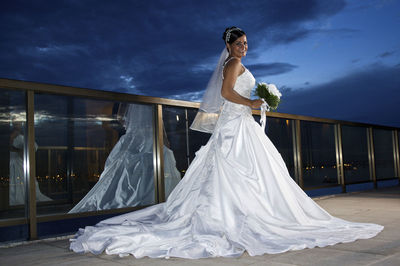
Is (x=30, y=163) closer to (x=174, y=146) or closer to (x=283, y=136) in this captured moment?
(x=174, y=146)

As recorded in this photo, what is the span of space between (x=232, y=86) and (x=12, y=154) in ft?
6.13

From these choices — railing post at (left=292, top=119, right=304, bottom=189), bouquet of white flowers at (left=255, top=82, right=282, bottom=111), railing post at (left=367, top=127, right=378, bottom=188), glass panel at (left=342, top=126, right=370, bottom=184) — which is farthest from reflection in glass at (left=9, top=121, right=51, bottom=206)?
railing post at (left=367, top=127, right=378, bottom=188)

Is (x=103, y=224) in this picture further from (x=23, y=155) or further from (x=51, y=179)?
(x=23, y=155)

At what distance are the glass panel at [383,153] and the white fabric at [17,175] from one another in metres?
7.11

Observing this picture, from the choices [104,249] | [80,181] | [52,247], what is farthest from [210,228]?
[80,181]

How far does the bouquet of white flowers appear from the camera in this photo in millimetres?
→ 3248

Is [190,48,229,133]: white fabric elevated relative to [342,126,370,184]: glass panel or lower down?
elevated

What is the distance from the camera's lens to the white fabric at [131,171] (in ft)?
11.6

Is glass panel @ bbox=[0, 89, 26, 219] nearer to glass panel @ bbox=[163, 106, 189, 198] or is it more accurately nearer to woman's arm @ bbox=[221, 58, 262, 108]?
glass panel @ bbox=[163, 106, 189, 198]

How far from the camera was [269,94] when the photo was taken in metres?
3.25

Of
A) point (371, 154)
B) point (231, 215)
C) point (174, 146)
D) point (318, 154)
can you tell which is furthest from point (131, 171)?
point (371, 154)

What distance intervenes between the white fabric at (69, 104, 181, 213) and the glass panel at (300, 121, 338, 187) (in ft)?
9.08

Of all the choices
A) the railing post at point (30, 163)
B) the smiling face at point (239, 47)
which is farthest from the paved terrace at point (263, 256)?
the smiling face at point (239, 47)

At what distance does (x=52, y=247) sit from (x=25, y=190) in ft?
1.80
